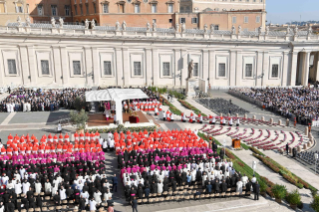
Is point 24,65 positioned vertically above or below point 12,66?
above

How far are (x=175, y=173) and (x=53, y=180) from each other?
7618 millimetres

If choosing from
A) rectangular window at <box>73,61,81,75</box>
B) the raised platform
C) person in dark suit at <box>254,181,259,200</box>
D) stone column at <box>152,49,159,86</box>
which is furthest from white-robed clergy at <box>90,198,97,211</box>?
stone column at <box>152,49,159,86</box>

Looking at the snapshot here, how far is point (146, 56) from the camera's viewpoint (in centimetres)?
5544

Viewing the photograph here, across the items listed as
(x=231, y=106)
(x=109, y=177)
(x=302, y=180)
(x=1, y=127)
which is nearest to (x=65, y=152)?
(x=109, y=177)

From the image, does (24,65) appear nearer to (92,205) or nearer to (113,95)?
(113,95)

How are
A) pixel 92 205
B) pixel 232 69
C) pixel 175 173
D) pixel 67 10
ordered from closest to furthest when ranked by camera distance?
pixel 92 205, pixel 175 173, pixel 232 69, pixel 67 10

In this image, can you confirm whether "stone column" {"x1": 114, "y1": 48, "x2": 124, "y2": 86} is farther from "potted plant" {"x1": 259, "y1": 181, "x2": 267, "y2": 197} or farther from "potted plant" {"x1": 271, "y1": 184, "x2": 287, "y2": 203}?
"potted plant" {"x1": 271, "y1": 184, "x2": 287, "y2": 203}

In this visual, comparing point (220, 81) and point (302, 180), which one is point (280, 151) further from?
point (220, 81)

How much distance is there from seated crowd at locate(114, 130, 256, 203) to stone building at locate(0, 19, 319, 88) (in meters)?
30.4

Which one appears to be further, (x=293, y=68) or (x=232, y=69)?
(x=293, y=68)

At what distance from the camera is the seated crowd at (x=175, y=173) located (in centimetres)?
1978

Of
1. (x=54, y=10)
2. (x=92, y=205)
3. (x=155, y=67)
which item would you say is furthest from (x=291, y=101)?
(x=54, y=10)

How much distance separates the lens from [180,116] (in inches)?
1555

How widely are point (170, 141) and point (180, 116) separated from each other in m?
13.6
